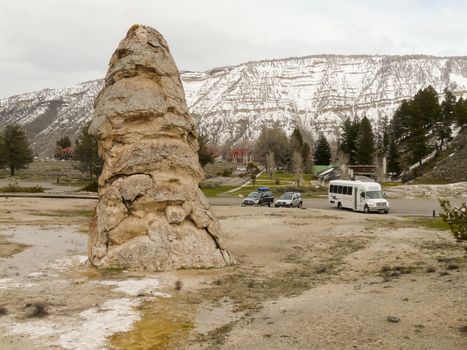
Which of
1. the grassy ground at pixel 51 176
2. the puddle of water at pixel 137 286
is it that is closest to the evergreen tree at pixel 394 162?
the grassy ground at pixel 51 176

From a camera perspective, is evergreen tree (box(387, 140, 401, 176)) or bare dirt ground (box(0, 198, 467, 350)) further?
evergreen tree (box(387, 140, 401, 176))

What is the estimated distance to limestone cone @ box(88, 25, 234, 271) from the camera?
65.9ft

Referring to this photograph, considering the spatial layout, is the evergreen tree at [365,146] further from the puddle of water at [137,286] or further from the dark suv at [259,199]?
the puddle of water at [137,286]

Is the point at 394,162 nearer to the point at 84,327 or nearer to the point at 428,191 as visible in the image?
the point at 428,191

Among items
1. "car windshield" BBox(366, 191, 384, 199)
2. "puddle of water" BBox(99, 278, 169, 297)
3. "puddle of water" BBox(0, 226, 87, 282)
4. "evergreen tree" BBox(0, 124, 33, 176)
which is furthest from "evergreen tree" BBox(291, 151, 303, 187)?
"puddle of water" BBox(99, 278, 169, 297)

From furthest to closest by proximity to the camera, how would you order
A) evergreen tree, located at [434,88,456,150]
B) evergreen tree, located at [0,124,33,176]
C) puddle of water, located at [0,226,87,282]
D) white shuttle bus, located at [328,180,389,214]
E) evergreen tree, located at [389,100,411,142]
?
evergreen tree, located at [0,124,33,176]
evergreen tree, located at [389,100,411,142]
evergreen tree, located at [434,88,456,150]
white shuttle bus, located at [328,180,389,214]
puddle of water, located at [0,226,87,282]

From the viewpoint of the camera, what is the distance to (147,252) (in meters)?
19.7

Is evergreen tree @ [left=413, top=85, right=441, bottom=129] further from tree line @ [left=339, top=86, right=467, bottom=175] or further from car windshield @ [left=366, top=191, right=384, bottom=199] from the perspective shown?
car windshield @ [left=366, top=191, right=384, bottom=199]

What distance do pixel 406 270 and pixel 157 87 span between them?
12.8 metres

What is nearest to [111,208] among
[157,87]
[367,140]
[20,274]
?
[20,274]

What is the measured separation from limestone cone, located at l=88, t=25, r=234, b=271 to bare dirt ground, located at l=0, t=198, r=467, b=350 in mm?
1089

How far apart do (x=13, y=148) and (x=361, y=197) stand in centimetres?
8502

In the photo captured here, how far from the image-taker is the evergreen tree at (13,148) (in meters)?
107

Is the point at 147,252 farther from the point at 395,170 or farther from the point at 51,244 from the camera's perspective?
the point at 395,170
